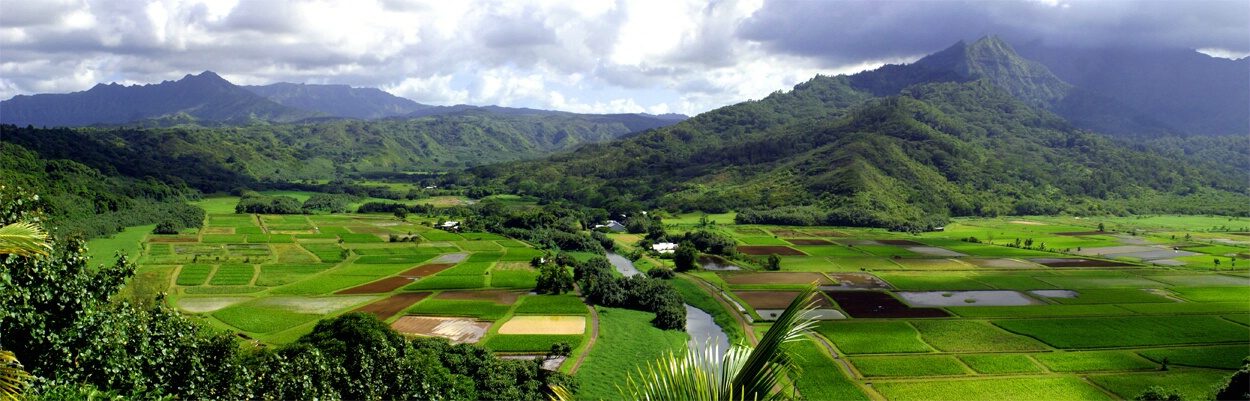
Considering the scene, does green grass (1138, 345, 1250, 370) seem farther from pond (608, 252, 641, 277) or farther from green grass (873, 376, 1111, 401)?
pond (608, 252, 641, 277)

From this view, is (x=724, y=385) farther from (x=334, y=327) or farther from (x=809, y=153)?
(x=809, y=153)

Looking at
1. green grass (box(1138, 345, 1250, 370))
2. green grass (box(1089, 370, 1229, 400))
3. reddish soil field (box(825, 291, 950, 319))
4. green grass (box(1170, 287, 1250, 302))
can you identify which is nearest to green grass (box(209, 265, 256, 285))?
reddish soil field (box(825, 291, 950, 319))

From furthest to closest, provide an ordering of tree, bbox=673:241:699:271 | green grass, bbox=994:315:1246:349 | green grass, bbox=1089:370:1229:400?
1. tree, bbox=673:241:699:271
2. green grass, bbox=994:315:1246:349
3. green grass, bbox=1089:370:1229:400

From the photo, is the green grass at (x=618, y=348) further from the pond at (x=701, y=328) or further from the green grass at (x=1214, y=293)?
the green grass at (x=1214, y=293)

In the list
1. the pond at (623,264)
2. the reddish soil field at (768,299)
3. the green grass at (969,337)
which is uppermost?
the green grass at (969,337)

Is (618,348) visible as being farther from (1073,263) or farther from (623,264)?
(1073,263)

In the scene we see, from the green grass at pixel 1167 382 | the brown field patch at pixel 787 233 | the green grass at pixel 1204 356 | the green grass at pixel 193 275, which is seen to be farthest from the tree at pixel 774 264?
the green grass at pixel 193 275

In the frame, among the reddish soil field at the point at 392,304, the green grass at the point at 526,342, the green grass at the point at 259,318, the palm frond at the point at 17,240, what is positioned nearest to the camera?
the palm frond at the point at 17,240
